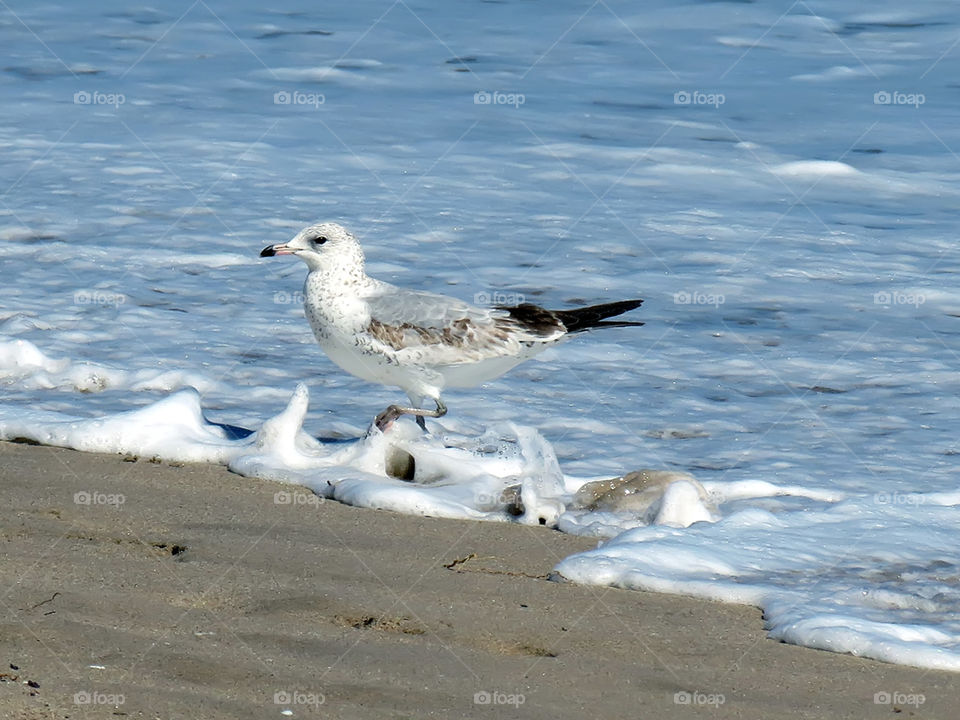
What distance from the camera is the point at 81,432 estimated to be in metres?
5.24

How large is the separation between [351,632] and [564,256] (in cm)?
514

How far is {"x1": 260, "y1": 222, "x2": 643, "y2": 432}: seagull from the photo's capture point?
5.46 metres

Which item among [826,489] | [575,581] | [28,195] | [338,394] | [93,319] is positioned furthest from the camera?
[28,195]

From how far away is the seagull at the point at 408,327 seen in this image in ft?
17.9

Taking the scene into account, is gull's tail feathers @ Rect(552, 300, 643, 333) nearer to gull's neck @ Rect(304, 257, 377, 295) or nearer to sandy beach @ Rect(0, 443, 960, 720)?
gull's neck @ Rect(304, 257, 377, 295)

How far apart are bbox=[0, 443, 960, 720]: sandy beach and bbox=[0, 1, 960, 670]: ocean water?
0.74ft

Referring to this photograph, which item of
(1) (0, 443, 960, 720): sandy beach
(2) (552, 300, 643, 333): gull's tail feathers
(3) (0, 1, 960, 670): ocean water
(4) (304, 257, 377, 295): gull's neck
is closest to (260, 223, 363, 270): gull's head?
(4) (304, 257, 377, 295): gull's neck

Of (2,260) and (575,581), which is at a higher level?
(2,260)

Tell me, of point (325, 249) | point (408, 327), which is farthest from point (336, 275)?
point (408, 327)

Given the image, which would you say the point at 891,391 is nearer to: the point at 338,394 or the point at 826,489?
the point at 826,489

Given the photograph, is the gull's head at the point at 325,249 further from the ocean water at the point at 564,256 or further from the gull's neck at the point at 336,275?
the ocean water at the point at 564,256

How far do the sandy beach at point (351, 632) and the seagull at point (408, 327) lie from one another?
1009mm

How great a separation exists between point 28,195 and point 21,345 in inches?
138

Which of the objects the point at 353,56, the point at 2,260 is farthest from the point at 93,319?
the point at 353,56
